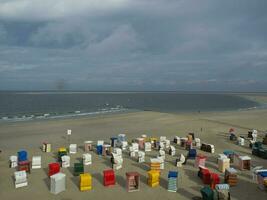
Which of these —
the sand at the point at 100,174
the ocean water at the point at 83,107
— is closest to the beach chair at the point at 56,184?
the sand at the point at 100,174

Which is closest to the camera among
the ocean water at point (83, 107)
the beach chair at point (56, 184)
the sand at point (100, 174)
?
the beach chair at point (56, 184)

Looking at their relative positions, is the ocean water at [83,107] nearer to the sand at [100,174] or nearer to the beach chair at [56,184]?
the sand at [100,174]

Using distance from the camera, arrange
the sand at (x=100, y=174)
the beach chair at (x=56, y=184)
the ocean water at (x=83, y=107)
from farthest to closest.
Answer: the ocean water at (x=83, y=107) → the sand at (x=100, y=174) → the beach chair at (x=56, y=184)

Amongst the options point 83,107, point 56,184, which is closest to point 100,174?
point 56,184

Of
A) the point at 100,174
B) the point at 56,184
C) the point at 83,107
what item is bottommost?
the point at 83,107

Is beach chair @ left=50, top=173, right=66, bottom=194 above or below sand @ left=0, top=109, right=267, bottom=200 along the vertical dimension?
above

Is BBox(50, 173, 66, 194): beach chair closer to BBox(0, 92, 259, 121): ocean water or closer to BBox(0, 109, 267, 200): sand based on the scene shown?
BBox(0, 109, 267, 200): sand

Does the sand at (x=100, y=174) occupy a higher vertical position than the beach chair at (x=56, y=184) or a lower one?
lower

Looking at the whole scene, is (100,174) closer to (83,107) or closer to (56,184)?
(56,184)

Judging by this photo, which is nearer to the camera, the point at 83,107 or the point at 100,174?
the point at 100,174

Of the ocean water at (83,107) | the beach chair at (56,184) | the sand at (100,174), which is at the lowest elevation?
the ocean water at (83,107)

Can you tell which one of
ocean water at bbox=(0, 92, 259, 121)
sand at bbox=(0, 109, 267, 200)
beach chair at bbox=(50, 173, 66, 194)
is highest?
beach chair at bbox=(50, 173, 66, 194)

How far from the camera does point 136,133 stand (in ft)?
109


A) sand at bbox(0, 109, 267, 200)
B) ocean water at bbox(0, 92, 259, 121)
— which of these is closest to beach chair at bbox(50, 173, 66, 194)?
sand at bbox(0, 109, 267, 200)
